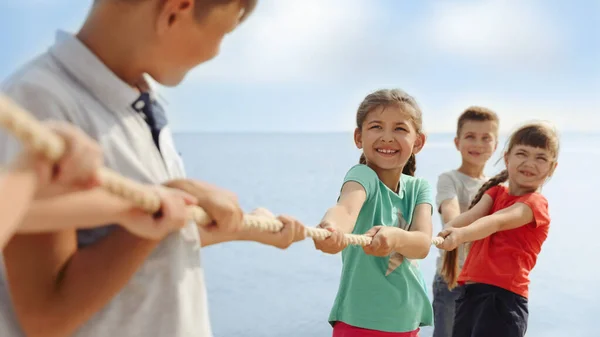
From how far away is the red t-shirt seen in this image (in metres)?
1.70

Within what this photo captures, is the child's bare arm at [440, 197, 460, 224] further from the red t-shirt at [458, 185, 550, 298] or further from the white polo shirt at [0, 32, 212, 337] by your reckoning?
the white polo shirt at [0, 32, 212, 337]

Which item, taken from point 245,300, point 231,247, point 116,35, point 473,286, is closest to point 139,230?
point 116,35

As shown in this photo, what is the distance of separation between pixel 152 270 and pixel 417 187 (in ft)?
2.85

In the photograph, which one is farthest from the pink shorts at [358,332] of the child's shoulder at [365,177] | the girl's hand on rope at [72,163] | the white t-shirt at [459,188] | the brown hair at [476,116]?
the brown hair at [476,116]

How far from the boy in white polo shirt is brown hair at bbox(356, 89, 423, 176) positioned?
0.72m

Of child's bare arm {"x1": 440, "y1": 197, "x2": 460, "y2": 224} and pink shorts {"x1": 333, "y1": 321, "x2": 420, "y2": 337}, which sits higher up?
child's bare arm {"x1": 440, "y1": 197, "x2": 460, "y2": 224}

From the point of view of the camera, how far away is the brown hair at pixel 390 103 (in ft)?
4.74

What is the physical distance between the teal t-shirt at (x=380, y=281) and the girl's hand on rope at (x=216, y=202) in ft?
2.19

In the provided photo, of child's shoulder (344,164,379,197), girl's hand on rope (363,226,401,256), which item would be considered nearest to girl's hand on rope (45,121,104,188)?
girl's hand on rope (363,226,401,256)

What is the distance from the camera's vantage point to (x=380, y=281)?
138 cm

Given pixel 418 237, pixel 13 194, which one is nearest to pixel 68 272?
pixel 13 194

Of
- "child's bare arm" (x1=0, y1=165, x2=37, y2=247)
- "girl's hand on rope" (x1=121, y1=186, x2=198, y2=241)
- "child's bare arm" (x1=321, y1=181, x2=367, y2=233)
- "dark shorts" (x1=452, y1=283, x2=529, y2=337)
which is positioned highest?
"child's bare arm" (x1=0, y1=165, x2=37, y2=247)

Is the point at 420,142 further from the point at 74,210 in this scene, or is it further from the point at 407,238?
the point at 74,210

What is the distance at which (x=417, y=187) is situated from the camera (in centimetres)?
148
